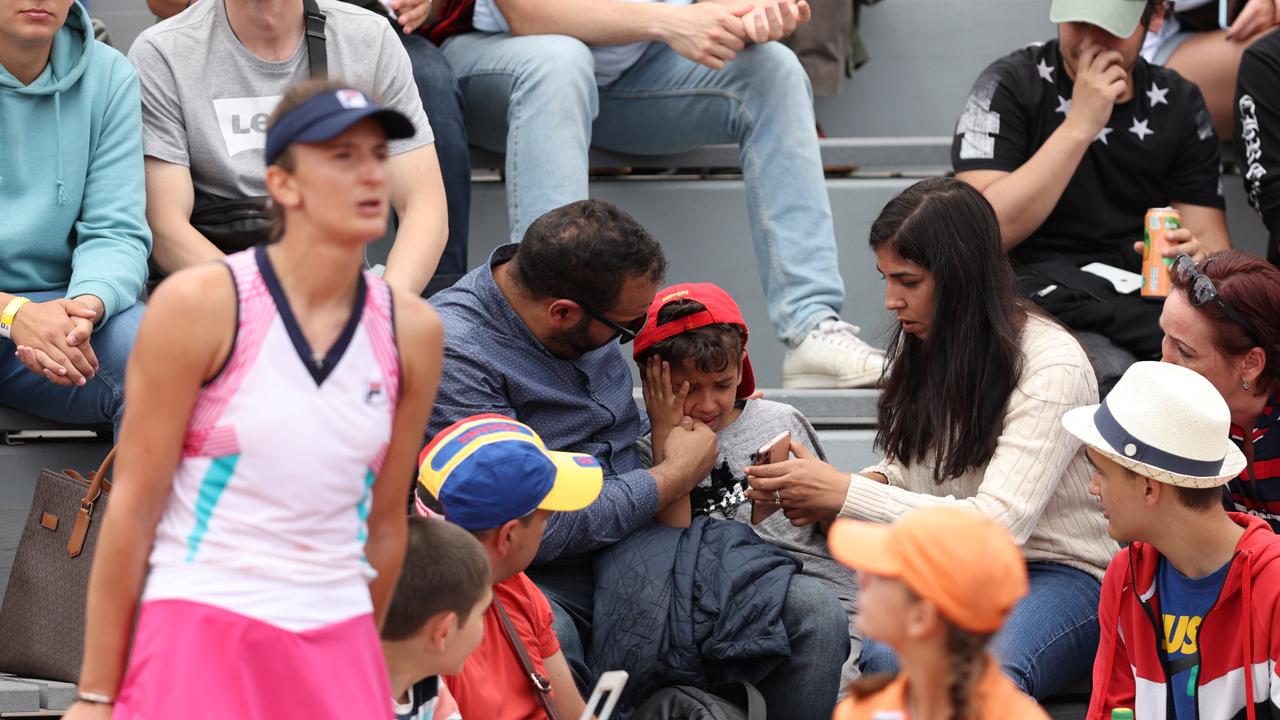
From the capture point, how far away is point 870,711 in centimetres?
174

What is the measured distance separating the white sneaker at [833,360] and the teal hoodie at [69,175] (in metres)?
1.70

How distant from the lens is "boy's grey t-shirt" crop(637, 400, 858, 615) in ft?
10.6

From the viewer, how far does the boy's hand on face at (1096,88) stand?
401cm

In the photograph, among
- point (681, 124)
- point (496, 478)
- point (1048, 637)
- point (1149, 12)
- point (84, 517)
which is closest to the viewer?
point (496, 478)

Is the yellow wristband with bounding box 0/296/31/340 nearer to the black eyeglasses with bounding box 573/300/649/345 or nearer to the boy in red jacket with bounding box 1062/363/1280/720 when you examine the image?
the black eyeglasses with bounding box 573/300/649/345

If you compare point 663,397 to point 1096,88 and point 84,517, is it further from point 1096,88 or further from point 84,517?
point 1096,88

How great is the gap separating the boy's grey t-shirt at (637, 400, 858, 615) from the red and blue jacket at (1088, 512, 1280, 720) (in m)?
0.57

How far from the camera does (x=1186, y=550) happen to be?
8.81 feet

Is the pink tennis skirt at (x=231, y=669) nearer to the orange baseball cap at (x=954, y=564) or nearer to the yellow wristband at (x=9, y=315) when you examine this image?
the orange baseball cap at (x=954, y=564)

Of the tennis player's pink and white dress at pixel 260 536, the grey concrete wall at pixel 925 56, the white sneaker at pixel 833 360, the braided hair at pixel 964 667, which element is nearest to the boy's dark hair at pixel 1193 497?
the braided hair at pixel 964 667

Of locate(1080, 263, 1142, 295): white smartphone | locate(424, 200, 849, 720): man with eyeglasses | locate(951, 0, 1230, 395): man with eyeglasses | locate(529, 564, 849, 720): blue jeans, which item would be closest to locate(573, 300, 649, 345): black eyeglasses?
locate(424, 200, 849, 720): man with eyeglasses

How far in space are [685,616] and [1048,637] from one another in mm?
758

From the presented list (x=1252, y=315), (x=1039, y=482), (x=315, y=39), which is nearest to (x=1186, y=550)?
(x=1039, y=482)

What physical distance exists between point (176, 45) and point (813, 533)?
195cm
